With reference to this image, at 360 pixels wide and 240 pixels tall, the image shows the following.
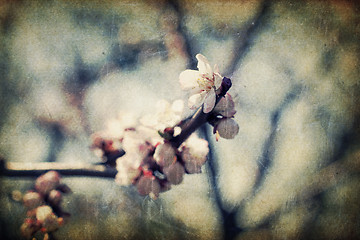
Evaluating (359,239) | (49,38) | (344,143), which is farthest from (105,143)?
(359,239)

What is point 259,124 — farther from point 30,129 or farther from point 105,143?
point 30,129

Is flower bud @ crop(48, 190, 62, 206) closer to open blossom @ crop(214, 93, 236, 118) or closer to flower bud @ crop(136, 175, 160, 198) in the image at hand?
flower bud @ crop(136, 175, 160, 198)

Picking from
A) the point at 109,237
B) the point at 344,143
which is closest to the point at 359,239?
the point at 344,143

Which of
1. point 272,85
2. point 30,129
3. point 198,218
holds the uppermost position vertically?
point 272,85

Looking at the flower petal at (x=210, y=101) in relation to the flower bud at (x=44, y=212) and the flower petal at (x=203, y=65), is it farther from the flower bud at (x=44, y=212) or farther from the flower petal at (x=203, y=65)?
the flower bud at (x=44, y=212)

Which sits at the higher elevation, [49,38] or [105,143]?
[49,38]
